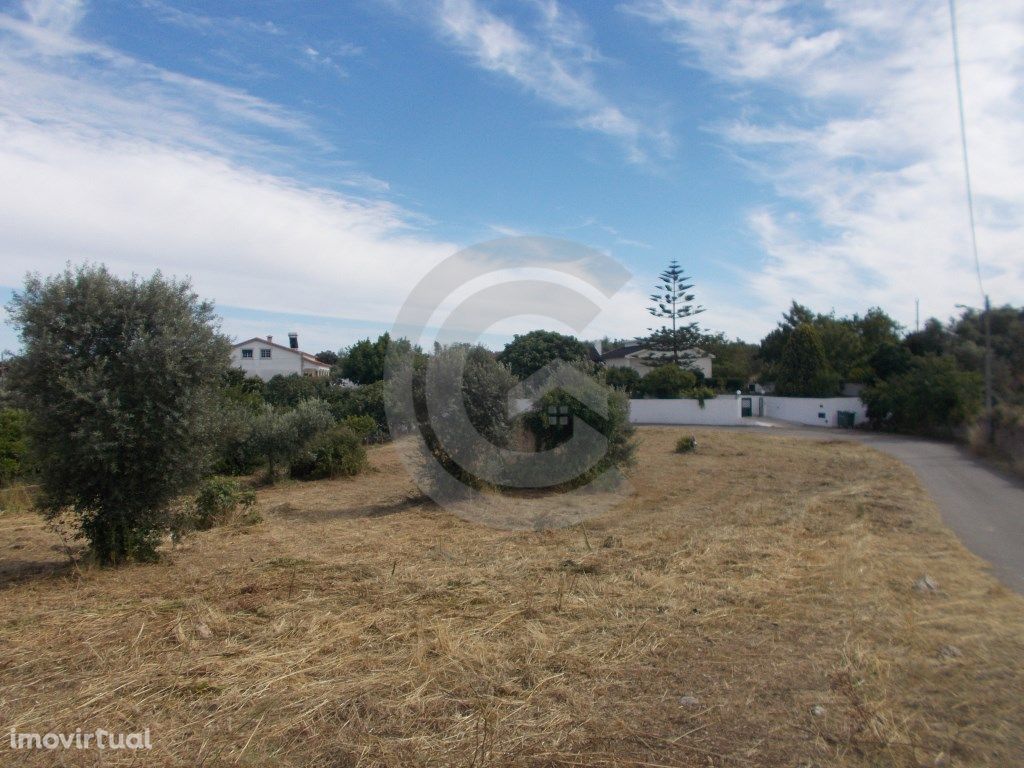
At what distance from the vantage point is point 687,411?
112ft

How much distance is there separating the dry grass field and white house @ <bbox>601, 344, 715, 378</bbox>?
40075mm

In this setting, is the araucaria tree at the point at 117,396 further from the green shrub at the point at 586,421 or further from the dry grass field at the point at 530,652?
the green shrub at the point at 586,421

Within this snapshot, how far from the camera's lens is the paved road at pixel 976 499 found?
724 centimetres

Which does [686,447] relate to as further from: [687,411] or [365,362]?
[365,362]

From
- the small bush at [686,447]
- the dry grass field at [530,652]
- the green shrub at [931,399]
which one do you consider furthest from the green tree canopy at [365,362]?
the dry grass field at [530,652]

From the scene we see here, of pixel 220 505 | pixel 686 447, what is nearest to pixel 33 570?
pixel 220 505

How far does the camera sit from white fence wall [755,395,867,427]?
31.4 m

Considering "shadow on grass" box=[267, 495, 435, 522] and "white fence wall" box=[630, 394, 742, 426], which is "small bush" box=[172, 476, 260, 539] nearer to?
"shadow on grass" box=[267, 495, 435, 522]

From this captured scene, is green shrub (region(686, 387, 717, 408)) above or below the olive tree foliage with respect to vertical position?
above

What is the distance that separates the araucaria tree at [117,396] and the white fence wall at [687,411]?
27.9 meters

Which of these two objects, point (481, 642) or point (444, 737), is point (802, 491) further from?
point (444, 737)

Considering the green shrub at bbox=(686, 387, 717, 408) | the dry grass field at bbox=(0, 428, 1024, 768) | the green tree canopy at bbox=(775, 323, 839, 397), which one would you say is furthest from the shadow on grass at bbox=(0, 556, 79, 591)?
the green tree canopy at bbox=(775, 323, 839, 397)

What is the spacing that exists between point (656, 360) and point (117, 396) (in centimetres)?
4419

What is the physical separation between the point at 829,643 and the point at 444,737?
260 cm
